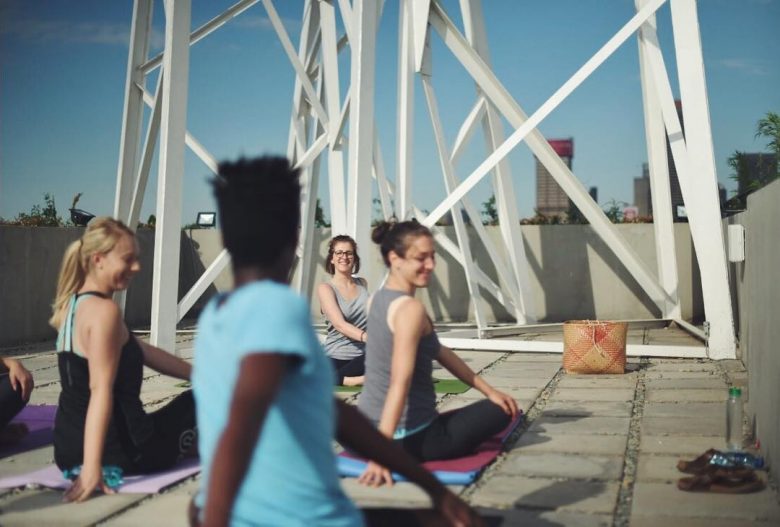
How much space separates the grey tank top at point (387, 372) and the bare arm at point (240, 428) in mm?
2375

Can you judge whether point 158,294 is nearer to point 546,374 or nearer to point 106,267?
point 546,374

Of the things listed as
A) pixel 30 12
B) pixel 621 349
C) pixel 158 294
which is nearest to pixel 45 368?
pixel 158 294

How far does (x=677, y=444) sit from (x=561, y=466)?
763 mm

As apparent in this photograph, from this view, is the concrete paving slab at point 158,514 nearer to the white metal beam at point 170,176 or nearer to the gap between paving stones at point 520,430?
the gap between paving stones at point 520,430

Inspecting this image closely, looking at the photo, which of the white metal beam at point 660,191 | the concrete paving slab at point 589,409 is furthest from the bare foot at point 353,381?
the white metal beam at point 660,191

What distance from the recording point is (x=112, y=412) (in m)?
4.11

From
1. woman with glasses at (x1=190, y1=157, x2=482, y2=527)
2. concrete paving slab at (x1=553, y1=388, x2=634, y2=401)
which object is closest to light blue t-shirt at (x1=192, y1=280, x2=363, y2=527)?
woman with glasses at (x1=190, y1=157, x2=482, y2=527)

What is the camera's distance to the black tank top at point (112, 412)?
13.3ft

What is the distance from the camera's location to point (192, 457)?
186 inches

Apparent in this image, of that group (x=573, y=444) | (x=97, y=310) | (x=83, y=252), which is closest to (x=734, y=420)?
(x=573, y=444)

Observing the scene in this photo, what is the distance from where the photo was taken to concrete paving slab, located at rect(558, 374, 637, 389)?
281 inches

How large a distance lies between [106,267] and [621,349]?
15.6 ft

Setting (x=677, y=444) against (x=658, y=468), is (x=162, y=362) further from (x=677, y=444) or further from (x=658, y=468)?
(x=677, y=444)

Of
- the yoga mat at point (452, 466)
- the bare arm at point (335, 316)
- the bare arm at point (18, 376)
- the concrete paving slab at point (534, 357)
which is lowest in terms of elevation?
the yoga mat at point (452, 466)
